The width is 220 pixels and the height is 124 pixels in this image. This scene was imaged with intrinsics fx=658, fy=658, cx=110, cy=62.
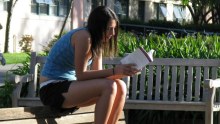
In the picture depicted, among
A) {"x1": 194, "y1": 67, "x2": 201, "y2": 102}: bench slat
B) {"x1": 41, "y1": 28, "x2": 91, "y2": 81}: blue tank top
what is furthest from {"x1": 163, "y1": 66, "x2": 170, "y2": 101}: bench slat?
{"x1": 41, "y1": 28, "x2": 91, "y2": 81}: blue tank top

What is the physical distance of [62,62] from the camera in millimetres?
5348

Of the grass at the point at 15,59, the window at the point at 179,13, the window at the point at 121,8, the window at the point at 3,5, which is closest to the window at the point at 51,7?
the window at the point at 3,5

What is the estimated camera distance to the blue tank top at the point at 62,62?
5285 mm

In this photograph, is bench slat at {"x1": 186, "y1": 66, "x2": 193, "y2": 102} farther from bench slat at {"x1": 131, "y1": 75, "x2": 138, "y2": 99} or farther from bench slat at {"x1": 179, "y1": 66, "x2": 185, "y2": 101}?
bench slat at {"x1": 131, "y1": 75, "x2": 138, "y2": 99}

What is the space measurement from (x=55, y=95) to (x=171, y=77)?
2.97m

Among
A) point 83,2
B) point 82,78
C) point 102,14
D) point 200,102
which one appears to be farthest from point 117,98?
point 83,2

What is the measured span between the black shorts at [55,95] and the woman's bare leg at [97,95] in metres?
0.04

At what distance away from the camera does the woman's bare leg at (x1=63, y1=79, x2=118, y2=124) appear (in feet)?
16.3

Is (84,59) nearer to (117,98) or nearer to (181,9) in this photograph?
(117,98)

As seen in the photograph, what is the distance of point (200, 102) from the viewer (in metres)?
7.51

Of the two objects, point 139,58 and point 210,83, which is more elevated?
point 139,58

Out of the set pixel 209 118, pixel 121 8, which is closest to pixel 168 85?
pixel 209 118

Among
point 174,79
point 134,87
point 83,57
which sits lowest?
point 134,87

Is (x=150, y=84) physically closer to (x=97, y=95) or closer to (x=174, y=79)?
(x=174, y=79)
